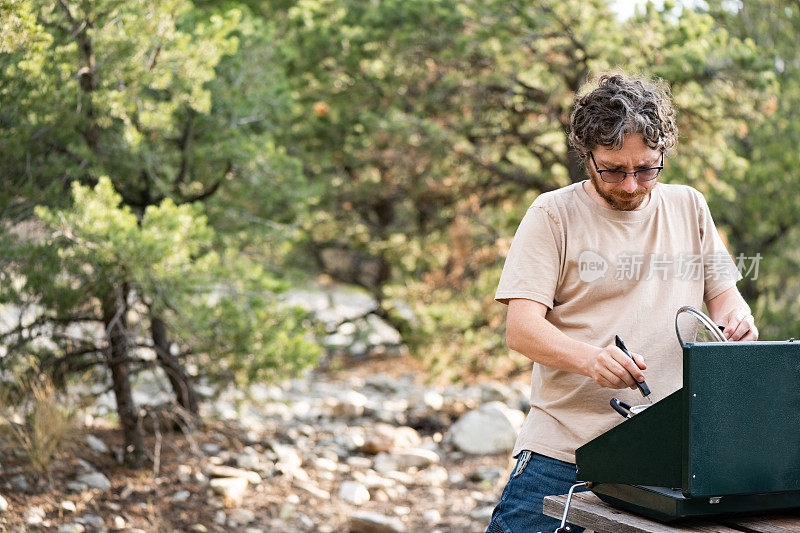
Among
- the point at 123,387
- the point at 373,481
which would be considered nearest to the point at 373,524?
the point at 373,481

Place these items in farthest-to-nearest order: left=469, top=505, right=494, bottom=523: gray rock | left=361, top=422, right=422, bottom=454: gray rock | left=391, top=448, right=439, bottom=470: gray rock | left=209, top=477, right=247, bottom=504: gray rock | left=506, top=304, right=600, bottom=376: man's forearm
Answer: left=361, top=422, right=422, bottom=454: gray rock, left=391, top=448, right=439, bottom=470: gray rock, left=469, top=505, right=494, bottom=523: gray rock, left=209, top=477, right=247, bottom=504: gray rock, left=506, top=304, right=600, bottom=376: man's forearm

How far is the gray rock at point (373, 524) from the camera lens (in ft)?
16.6

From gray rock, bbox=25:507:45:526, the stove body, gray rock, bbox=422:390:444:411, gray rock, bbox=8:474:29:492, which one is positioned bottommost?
gray rock, bbox=25:507:45:526

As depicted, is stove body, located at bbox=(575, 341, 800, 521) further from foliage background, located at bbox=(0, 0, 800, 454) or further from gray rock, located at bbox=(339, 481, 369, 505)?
gray rock, located at bbox=(339, 481, 369, 505)

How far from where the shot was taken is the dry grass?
15.8 feet

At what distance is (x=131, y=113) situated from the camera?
547 centimetres

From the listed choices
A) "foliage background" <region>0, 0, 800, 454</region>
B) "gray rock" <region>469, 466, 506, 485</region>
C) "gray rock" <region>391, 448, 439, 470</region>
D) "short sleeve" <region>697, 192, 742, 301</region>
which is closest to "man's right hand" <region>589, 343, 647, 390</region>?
"short sleeve" <region>697, 192, 742, 301</region>

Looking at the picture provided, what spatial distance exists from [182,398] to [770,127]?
18.8ft

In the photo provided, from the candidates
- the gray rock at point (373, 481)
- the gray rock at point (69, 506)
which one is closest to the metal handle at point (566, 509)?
the gray rock at point (69, 506)

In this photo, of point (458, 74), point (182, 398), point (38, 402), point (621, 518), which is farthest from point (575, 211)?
point (458, 74)

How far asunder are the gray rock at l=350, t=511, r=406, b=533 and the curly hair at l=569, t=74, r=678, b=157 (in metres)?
3.27

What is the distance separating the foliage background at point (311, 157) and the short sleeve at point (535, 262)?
262cm

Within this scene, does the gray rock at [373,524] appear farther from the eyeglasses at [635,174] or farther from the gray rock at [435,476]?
the eyeglasses at [635,174]

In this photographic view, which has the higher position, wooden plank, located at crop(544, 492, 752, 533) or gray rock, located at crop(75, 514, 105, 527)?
→ wooden plank, located at crop(544, 492, 752, 533)
